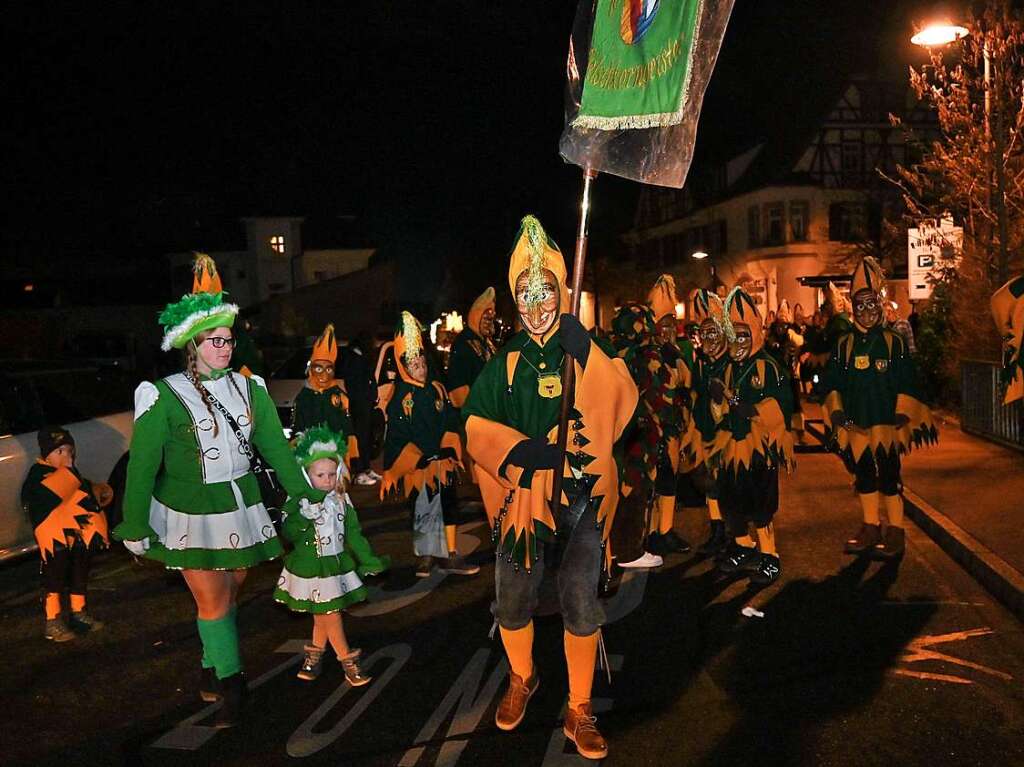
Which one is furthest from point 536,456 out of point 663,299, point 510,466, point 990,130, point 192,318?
point 990,130

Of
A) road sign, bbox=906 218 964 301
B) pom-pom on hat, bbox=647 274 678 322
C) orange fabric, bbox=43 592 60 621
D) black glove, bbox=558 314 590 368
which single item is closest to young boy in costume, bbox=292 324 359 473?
pom-pom on hat, bbox=647 274 678 322

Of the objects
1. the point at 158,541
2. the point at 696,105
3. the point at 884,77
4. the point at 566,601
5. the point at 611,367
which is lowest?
the point at 566,601

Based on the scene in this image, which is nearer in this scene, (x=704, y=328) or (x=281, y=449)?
(x=281, y=449)

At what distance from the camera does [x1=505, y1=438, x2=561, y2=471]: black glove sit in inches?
176

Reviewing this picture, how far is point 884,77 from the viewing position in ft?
133

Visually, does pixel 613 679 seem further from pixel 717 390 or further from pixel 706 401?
pixel 706 401

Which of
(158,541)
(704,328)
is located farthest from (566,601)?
(704,328)

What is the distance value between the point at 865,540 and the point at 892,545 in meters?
0.22

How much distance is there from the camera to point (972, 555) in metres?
7.63

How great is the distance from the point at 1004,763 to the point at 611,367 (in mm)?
2415

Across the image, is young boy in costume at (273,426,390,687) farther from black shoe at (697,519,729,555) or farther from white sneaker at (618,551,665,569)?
black shoe at (697,519,729,555)

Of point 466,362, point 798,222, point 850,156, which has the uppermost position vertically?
point 850,156

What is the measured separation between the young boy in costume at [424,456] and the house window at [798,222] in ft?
122

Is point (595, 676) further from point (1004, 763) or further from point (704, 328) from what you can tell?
point (704, 328)
